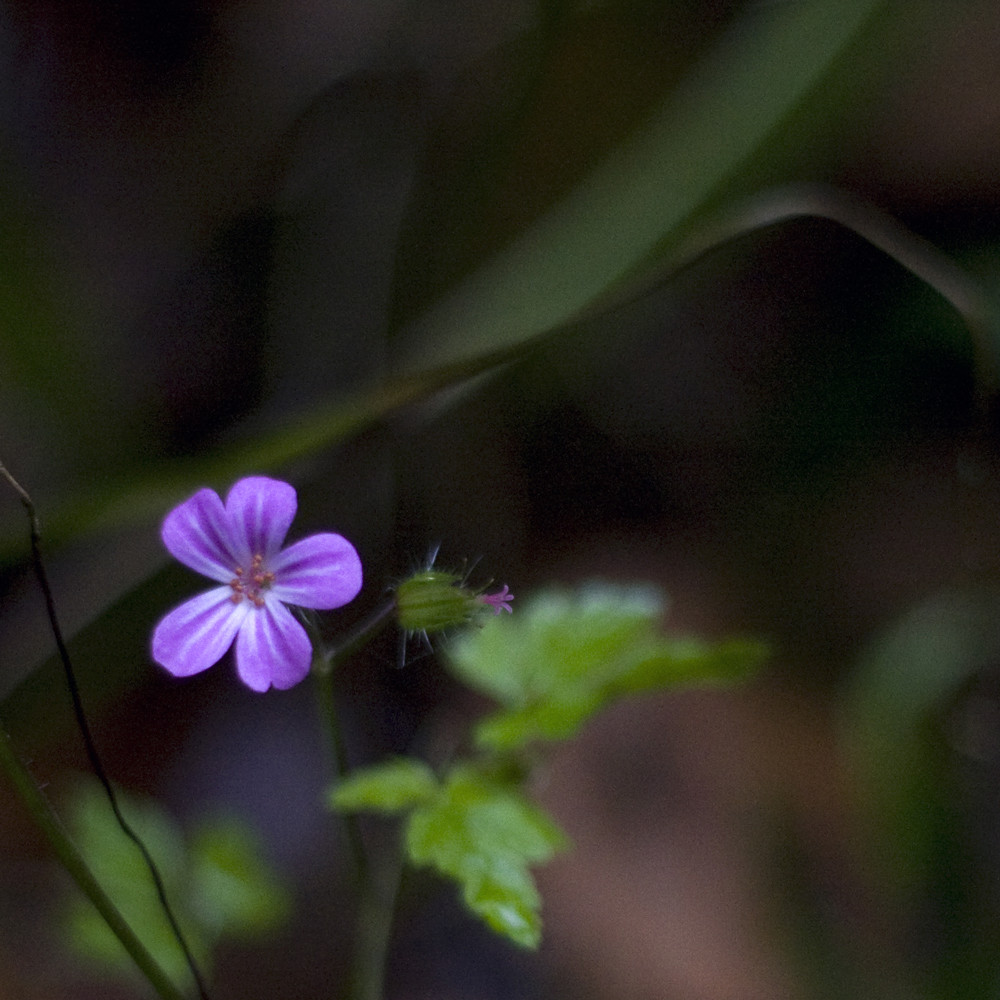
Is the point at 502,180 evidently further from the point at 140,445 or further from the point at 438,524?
the point at 140,445

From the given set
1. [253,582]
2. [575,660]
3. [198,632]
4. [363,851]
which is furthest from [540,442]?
[198,632]

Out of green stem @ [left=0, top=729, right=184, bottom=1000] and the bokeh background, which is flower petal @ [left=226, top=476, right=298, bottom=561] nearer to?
green stem @ [left=0, top=729, right=184, bottom=1000]

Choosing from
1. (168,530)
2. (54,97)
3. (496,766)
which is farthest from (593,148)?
(168,530)

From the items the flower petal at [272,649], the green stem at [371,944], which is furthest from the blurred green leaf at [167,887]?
the flower petal at [272,649]

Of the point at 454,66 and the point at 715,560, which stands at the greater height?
the point at 454,66

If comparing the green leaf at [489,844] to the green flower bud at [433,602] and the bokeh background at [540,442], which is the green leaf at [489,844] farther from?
the bokeh background at [540,442]

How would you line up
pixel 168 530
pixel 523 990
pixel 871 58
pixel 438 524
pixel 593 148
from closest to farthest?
pixel 168 530, pixel 523 990, pixel 871 58, pixel 438 524, pixel 593 148
